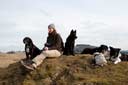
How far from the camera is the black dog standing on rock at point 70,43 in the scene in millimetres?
18750

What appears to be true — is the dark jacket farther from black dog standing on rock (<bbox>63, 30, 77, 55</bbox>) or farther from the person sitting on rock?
black dog standing on rock (<bbox>63, 30, 77, 55</bbox>)

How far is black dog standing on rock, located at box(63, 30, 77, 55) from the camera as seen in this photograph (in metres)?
18.8

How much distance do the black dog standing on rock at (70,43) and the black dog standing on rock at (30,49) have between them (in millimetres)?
1672

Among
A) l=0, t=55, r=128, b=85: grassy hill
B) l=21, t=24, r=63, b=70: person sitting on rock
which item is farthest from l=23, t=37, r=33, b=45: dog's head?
l=0, t=55, r=128, b=85: grassy hill

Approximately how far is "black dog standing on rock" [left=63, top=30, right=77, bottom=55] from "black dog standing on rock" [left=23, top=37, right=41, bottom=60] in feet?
5.49

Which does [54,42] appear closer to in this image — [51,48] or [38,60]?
[51,48]

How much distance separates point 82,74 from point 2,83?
3.49 metres

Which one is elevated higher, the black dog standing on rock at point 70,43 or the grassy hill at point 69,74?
the black dog standing on rock at point 70,43

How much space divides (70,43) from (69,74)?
3631mm

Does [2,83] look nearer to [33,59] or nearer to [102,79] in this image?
[33,59]

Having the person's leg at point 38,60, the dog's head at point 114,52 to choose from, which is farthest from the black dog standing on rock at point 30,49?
the dog's head at point 114,52

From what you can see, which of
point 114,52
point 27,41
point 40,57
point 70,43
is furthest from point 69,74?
point 70,43

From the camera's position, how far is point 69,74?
15.9 meters

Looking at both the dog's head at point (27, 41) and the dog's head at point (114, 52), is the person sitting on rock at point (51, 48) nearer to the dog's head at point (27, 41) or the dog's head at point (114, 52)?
the dog's head at point (27, 41)
